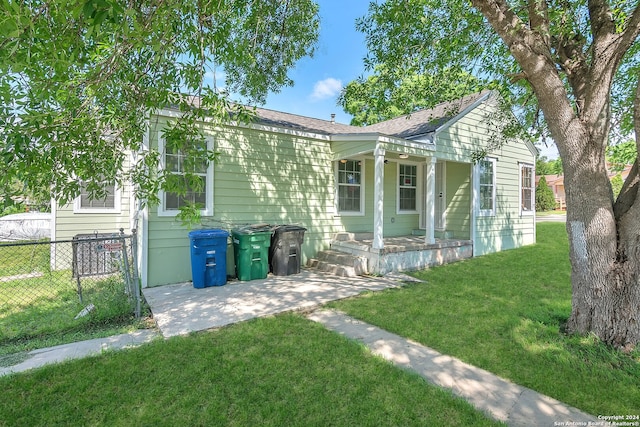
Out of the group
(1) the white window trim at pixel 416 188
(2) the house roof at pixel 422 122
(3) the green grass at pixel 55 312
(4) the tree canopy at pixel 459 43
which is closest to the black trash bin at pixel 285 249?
(3) the green grass at pixel 55 312

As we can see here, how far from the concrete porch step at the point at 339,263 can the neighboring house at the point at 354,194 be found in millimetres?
115

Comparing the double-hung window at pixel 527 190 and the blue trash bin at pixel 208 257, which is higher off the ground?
the double-hung window at pixel 527 190

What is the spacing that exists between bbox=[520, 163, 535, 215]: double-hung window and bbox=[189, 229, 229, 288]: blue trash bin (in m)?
10.1

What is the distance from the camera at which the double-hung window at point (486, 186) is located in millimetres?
9477

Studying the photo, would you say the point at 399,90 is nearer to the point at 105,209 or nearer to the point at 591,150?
the point at 591,150

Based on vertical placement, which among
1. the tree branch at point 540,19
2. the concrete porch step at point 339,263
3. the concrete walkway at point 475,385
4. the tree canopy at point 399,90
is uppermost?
the tree canopy at point 399,90

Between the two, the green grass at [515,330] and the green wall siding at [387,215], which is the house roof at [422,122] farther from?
the green grass at [515,330]

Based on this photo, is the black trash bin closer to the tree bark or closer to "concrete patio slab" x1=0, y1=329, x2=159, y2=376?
"concrete patio slab" x1=0, y1=329, x2=159, y2=376

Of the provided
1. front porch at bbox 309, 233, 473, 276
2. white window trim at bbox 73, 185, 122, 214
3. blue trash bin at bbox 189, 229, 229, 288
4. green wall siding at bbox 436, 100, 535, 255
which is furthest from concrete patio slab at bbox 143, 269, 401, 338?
green wall siding at bbox 436, 100, 535, 255

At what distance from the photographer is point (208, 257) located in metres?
5.82

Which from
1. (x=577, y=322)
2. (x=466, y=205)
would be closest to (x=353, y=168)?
(x=466, y=205)

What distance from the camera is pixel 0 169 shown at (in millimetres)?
2238

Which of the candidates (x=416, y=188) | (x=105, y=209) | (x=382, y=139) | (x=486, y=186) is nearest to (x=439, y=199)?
(x=416, y=188)

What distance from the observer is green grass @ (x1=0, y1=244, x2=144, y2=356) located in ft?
12.1
